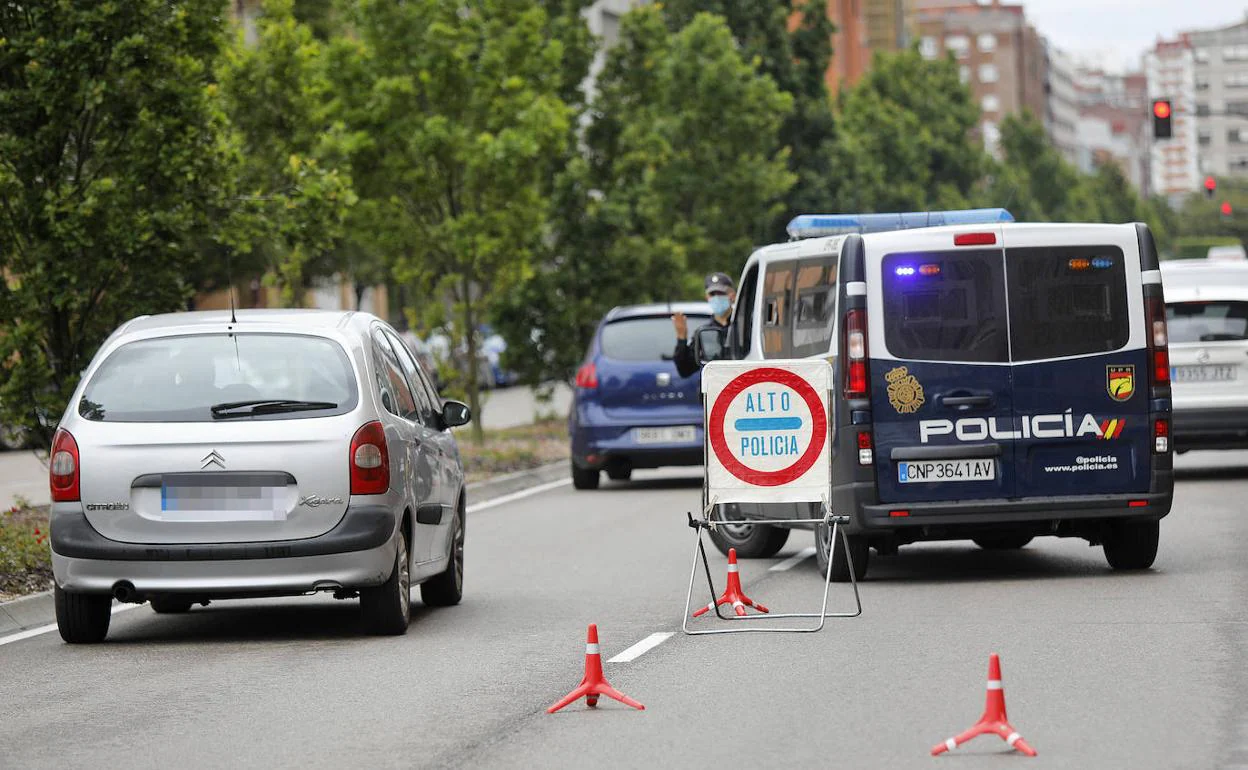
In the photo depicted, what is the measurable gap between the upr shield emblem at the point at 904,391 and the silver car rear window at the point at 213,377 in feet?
11.2

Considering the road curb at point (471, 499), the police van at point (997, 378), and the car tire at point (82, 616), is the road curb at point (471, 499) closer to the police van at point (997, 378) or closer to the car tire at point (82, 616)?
the car tire at point (82, 616)

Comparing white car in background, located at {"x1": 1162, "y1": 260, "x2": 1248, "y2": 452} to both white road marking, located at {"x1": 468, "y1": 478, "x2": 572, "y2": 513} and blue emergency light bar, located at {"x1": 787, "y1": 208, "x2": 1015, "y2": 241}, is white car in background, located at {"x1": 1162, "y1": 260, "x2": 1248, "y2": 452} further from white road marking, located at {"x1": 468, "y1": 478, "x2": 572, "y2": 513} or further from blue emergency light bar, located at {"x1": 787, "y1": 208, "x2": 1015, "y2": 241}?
blue emergency light bar, located at {"x1": 787, "y1": 208, "x2": 1015, "y2": 241}

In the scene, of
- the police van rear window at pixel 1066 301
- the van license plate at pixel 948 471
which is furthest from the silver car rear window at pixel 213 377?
the police van rear window at pixel 1066 301

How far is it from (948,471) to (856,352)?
862 millimetres

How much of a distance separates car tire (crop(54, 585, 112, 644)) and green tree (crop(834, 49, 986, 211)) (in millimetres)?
50029

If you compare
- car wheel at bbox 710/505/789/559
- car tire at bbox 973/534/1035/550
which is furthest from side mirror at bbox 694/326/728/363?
car tire at bbox 973/534/1035/550

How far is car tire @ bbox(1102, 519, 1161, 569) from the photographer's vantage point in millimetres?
13820

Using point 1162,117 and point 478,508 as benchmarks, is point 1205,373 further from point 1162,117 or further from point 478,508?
point 1162,117

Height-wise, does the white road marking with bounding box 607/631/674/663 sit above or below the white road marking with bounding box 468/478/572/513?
above

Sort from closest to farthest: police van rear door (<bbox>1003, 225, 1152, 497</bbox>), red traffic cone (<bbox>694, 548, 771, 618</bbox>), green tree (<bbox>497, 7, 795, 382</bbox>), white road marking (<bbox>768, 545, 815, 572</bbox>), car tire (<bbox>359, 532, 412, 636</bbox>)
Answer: car tire (<bbox>359, 532, 412, 636</bbox>), red traffic cone (<bbox>694, 548, 771, 618</bbox>), police van rear door (<bbox>1003, 225, 1152, 497</bbox>), white road marking (<bbox>768, 545, 815, 572</bbox>), green tree (<bbox>497, 7, 795, 382</bbox>)

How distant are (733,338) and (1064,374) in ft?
10.5

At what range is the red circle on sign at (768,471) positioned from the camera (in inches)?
480

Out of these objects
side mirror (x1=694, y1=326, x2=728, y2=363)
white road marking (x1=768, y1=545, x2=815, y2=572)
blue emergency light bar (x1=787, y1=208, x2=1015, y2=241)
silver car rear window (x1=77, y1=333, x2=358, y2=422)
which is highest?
blue emergency light bar (x1=787, y1=208, x2=1015, y2=241)

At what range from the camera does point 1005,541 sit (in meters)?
15.4
